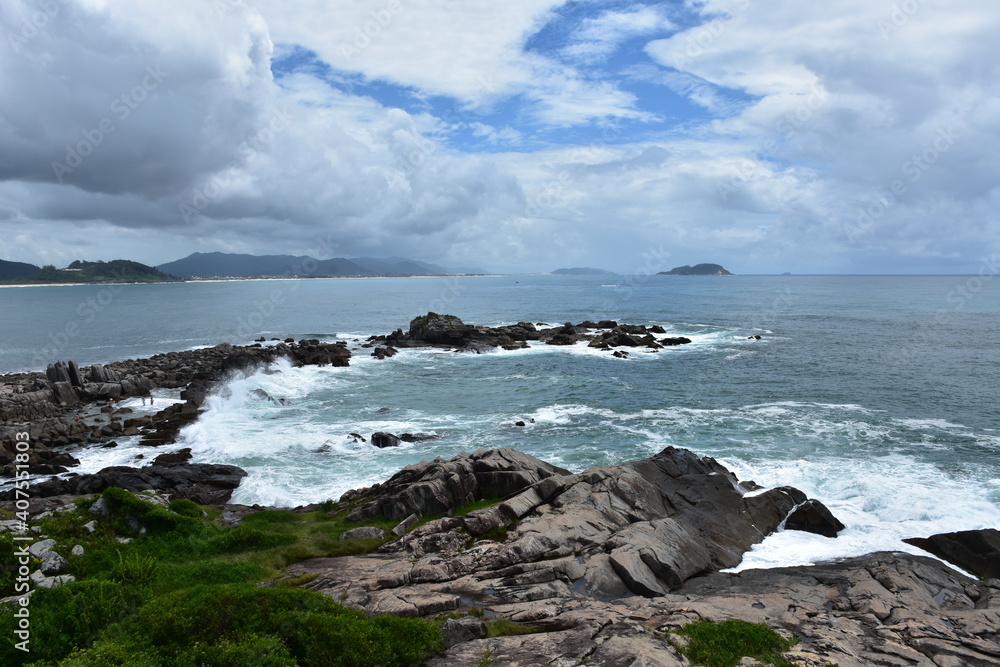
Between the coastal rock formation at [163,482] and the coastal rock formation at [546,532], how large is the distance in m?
7.73

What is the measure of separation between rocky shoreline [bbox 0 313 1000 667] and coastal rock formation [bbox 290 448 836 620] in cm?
7

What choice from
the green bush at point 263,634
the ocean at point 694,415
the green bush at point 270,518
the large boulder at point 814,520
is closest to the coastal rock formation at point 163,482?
the ocean at point 694,415

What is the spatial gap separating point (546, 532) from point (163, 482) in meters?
20.9

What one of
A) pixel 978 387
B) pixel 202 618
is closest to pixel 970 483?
pixel 978 387

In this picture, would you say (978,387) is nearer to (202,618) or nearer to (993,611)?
(993,611)

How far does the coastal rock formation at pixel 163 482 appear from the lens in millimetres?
26656

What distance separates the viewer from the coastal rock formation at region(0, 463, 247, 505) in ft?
87.5

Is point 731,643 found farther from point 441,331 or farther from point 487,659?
point 441,331

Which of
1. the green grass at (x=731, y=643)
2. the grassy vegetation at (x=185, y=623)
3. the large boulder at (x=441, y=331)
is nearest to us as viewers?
the grassy vegetation at (x=185, y=623)

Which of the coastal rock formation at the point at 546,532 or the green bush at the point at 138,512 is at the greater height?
the green bush at the point at 138,512

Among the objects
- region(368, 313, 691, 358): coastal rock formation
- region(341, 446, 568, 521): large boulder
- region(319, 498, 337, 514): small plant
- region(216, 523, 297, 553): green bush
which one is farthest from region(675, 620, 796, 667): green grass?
region(368, 313, 691, 358): coastal rock formation

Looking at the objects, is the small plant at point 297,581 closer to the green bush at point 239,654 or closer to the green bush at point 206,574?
the green bush at point 206,574

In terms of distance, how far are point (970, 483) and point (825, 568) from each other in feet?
45.4

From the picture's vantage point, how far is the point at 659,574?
17.8m
